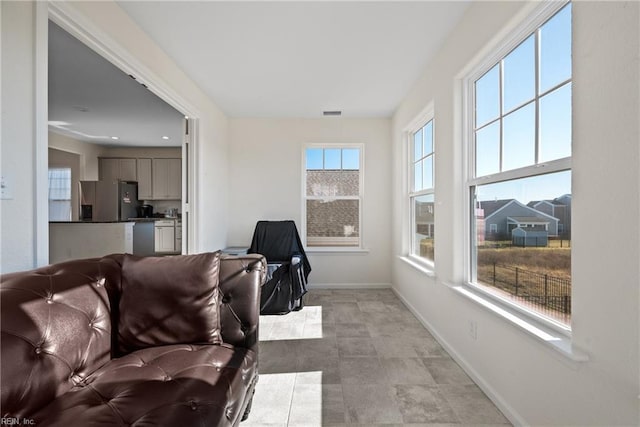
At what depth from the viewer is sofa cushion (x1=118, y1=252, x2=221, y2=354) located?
1.57 m

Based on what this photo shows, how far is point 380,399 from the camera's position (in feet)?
6.39

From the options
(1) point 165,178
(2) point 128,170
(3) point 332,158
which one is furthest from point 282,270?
(2) point 128,170

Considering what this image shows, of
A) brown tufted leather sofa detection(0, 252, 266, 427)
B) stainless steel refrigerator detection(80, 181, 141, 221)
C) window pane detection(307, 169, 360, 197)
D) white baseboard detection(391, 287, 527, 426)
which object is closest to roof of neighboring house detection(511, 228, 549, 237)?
white baseboard detection(391, 287, 527, 426)

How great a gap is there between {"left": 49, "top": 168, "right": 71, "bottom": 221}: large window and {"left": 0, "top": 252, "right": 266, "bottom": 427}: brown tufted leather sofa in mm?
6428

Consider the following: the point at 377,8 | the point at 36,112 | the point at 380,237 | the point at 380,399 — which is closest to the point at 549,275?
the point at 380,399

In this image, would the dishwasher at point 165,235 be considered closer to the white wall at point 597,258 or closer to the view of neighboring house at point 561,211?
the white wall at point 597,258

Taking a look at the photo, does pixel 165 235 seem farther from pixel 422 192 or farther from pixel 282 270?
pixel 422 192

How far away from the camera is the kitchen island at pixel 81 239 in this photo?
400 centimetres

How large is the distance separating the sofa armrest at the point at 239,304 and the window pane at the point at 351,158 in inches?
131

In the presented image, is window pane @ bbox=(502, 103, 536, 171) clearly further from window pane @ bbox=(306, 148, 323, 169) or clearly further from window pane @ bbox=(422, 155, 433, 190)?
window pane @ bbox=(306, 148, 323, 169)

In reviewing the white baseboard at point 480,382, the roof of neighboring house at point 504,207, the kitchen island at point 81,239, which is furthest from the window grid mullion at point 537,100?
the kitchen island at point 81,239

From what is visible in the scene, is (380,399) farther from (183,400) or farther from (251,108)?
(251,108)

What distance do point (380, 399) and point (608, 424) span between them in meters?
1.13

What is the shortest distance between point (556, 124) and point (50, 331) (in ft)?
7.88
